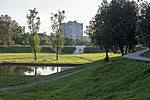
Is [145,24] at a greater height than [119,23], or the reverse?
[119,23]

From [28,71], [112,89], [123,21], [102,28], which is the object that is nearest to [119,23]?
[123,21]

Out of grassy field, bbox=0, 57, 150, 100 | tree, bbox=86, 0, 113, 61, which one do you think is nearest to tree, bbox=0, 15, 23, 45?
tree, bbox=86, 0, 113, 61

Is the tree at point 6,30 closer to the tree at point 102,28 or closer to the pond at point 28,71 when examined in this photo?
the pond at point 28,71

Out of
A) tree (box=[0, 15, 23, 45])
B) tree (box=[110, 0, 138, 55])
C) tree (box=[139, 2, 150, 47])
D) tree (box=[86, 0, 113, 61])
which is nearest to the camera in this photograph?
tree (box=[139, 2, 150, 47])

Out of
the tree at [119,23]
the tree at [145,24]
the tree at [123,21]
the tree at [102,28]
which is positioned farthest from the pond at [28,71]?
the tree at [145,24]

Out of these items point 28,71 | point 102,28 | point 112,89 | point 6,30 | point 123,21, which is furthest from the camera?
point 6,30

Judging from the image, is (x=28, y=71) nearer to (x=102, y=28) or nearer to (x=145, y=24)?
(x=102, y=28)

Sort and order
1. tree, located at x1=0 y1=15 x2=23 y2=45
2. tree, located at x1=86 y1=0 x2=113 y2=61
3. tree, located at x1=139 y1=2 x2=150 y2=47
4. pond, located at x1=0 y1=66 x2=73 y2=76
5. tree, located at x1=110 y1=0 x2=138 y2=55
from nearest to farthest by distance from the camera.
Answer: tree, located at x1=139 y1=2 x2=150 y2=47 < tree, located at x1=110 y1=0 x2=138 y2=55 < tree, located at x1=86 y1=0 x2=113 y2=61 < pond, located at x1=0 y1=66 x2=73 y2=76 < tree, located at x1=0 y1=15 x2=23 y2=45

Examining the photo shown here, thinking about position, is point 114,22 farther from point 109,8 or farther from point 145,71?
point 145,71

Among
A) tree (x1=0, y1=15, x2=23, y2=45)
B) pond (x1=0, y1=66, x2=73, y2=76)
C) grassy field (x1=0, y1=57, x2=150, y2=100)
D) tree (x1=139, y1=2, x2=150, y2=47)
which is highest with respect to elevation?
tree (x1=0, y1=15, x2=23, y2=45)

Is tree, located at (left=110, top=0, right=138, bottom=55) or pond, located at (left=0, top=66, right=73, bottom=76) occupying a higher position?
tree, located at (left=110, top=0, right=138, bottom=55)

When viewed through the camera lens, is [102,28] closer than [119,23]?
No

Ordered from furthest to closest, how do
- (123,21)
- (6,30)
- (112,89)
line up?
(6,30)
(123,21)
(112,89)

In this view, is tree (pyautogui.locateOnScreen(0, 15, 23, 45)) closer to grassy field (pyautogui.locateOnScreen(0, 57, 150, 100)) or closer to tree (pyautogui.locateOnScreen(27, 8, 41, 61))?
tree (pyautogui.locateOnScreen(27, 8, 41, 61))
